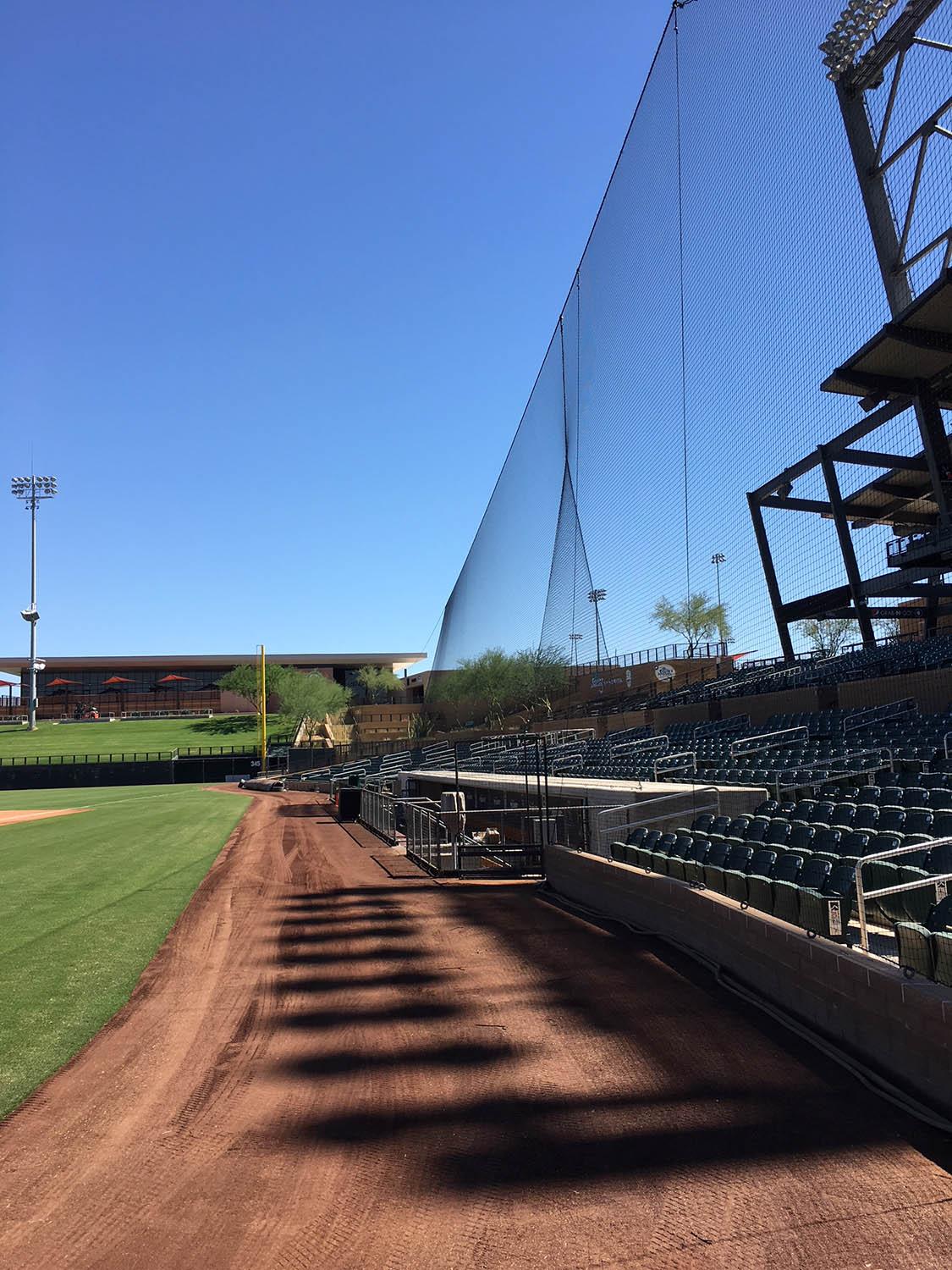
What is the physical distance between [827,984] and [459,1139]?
291 cm

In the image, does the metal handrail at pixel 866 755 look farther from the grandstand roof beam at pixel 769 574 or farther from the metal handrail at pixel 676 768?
the grandstand roof beam at pixel 769 574

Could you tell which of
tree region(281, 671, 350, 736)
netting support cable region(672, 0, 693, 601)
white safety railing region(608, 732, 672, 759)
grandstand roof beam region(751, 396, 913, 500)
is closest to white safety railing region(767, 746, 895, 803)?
white safety railing region(608, 732, 672, 759)

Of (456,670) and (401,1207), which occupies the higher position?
(456,670)

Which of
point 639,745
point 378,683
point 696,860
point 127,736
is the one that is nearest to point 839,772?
point 696,860

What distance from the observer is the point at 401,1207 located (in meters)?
4.30

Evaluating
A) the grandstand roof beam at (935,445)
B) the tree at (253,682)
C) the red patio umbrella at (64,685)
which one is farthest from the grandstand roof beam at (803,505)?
the red patio umbrella at (64,685)

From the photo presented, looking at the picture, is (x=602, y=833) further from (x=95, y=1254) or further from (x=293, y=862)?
(x=95, y=1254)

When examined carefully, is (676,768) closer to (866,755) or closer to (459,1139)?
(866,755)

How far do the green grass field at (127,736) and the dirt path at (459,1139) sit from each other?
6578cm

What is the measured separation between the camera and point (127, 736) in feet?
263

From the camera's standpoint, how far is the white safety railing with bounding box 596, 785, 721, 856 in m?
13.1

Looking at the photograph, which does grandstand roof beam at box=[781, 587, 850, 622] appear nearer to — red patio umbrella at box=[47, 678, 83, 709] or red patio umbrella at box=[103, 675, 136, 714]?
red patio umbrella at box=[103, 675, 136, 714]

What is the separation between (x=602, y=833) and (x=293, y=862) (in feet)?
24.6

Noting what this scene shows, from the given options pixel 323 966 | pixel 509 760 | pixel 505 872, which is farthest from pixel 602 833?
pixel 509 760
